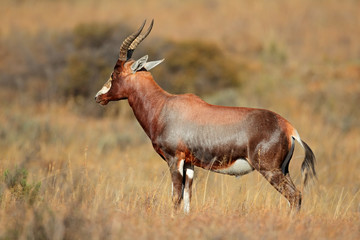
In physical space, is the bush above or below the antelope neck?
below

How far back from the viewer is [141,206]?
654 cm

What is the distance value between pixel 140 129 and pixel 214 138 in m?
9.58

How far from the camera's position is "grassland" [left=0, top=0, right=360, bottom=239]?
5500 mm

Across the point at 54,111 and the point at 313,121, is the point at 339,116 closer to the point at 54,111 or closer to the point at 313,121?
the point at 313,121

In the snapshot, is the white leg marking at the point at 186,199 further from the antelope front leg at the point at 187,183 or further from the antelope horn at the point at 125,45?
the antelope horn at the point at 125,45

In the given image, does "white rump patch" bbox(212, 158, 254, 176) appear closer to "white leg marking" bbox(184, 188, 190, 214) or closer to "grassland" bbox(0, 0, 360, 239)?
"grassland" bbox(0, 0, 360, 239)

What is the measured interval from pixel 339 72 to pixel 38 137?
49.1ft

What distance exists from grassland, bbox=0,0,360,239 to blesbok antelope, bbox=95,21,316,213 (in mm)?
415

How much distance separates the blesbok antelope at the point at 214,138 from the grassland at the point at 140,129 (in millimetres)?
415

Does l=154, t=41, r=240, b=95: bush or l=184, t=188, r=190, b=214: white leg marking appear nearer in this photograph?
l=184, t=188, r=190, b=214: white leg marking

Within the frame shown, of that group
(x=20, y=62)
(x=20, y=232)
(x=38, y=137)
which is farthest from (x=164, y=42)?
(x=20, y=232)

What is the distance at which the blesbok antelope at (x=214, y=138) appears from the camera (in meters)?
6.46

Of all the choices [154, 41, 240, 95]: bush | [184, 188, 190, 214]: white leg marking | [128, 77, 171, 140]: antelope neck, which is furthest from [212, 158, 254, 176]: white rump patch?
[154, 41, 240, 95]: bush

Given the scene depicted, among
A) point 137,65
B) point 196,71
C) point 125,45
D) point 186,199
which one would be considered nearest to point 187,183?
point 186,199
